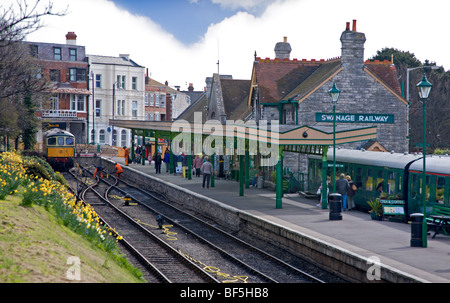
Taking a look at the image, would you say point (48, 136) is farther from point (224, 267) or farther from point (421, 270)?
point (421, 270)

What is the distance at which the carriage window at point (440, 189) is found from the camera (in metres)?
18.8

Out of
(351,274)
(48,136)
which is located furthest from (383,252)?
(48,136)

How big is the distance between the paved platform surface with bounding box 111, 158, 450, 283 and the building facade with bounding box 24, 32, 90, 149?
45.3m

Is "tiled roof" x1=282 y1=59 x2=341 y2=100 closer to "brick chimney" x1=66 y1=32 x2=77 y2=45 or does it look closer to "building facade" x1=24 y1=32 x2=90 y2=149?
"building facade" x1=24 y1=32 x2=90 y2=149

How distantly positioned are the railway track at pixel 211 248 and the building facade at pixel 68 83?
4225cm

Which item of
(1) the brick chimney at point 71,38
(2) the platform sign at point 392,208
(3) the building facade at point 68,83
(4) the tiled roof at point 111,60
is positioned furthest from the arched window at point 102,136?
(2) the platform sign at point 392,208

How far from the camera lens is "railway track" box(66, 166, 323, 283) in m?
15.1

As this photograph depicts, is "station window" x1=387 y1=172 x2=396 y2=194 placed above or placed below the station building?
below

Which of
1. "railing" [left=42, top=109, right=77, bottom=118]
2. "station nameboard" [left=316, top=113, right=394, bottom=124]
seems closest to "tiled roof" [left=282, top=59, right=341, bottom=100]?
"station nameboard" [left=316, top=113, right=394, bottom=124]

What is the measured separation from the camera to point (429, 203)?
19.5m

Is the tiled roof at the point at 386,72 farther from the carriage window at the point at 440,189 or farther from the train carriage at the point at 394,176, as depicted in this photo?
the carriage window at the point at 440,189

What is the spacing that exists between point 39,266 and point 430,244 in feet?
33.9
